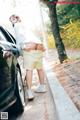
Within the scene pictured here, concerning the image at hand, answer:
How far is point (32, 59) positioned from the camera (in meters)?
8.08

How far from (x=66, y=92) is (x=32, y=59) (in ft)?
3.31

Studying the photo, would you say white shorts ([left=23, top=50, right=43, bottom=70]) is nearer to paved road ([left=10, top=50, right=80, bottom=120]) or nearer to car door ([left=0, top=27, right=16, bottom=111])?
paved road ([left=10, top=50, right=80, bottom=120])

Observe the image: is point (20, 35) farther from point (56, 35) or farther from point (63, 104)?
point (56, 35)

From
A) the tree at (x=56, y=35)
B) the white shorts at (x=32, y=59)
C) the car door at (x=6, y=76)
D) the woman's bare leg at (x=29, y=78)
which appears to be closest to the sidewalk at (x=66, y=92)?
the woman's bare leg at (x=29, y=78)

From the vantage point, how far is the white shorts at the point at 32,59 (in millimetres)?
8016

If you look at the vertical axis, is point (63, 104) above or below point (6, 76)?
below

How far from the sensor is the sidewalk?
18.9ft

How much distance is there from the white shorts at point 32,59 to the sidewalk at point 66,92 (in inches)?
23.4

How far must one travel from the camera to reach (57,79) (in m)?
9.64

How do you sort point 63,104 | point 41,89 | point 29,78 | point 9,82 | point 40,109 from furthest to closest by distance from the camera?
point 41,89 → point 29,78 → point 40,109 → point 63,104 → point 9,82

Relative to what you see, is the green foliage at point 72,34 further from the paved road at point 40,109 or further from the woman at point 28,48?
the paved road at point 40,109

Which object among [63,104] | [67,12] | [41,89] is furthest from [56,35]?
[67,12]

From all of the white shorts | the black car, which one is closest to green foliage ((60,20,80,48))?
the white shorts

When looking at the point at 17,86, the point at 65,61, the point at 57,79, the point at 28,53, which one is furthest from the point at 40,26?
the point at 17,86
